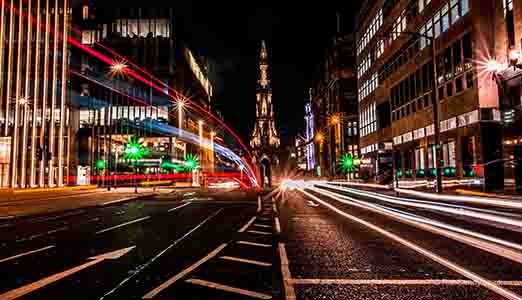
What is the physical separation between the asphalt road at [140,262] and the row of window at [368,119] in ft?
145

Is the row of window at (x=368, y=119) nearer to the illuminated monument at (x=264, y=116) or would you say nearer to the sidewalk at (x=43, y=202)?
the sidewalk at (x=43, y=202)

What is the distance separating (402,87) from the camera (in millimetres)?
41781

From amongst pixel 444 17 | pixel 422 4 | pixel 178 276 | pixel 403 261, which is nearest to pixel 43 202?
pixel 178 276

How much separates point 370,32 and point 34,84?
5073 cm

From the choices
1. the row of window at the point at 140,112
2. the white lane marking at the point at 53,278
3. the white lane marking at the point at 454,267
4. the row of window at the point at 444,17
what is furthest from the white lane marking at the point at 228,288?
the row of window at the point at 140,112

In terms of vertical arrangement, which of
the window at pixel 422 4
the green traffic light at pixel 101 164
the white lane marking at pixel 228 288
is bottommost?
the white lane marking at pixel 228 288

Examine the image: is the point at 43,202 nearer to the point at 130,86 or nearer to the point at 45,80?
the point at 45,80

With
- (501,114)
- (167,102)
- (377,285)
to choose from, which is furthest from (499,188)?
(167,102)

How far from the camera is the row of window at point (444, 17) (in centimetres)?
2905

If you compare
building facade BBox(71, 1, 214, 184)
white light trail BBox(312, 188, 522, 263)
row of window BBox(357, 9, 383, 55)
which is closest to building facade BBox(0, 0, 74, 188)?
building facade BBox(71, 1, 214, 184)

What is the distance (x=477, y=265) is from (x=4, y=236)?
40.0 feet

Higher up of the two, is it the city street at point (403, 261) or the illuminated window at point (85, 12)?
the illuminated window at point (85, 12)

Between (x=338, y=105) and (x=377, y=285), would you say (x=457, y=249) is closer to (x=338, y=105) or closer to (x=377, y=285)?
(x=377, y=285)

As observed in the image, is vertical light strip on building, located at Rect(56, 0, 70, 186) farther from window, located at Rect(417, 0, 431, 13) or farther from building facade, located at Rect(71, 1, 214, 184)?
window, located at Rect(417, 0, 431, 13)
